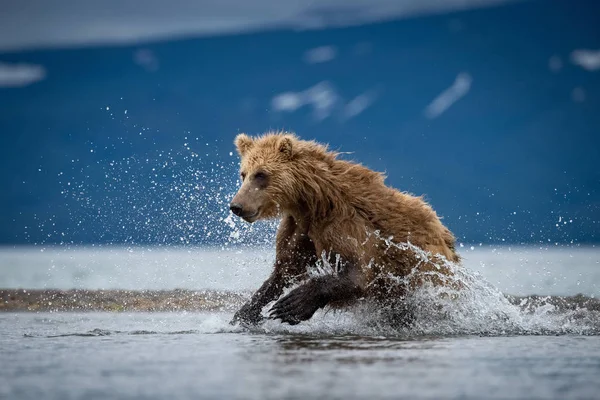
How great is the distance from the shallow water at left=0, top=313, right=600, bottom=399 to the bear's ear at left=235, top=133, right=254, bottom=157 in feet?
6.06

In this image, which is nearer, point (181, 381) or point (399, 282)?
point (181, 381)

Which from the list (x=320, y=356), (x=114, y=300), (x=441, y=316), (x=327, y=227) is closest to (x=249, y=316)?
(x=327, y=227)

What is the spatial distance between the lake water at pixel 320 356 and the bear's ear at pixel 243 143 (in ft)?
4.67

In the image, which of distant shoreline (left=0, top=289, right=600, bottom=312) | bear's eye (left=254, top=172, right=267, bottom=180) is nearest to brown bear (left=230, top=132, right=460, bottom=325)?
bear's eye (left=254, top=172, right=267, bottom=180)

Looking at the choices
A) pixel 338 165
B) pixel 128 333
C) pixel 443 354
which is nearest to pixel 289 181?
pixel 338 165

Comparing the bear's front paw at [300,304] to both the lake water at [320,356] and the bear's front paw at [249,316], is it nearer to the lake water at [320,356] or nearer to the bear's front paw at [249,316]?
the lake water at [320,356]

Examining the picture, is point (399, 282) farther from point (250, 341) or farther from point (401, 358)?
point (401, 358)

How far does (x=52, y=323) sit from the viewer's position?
1106 cm

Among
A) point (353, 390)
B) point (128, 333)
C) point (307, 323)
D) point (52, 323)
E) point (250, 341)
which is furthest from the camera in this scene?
point (52, 323)

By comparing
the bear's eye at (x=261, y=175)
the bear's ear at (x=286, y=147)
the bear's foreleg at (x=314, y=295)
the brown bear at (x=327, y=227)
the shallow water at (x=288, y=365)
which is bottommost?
→ the shallow water at (x=288, y=365)

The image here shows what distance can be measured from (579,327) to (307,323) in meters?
2.74

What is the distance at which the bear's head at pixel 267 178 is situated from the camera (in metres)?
9.23

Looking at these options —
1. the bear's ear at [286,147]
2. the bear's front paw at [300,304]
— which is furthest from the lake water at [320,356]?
the bear's ear at [286,147]

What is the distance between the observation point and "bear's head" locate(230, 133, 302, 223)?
923cm
